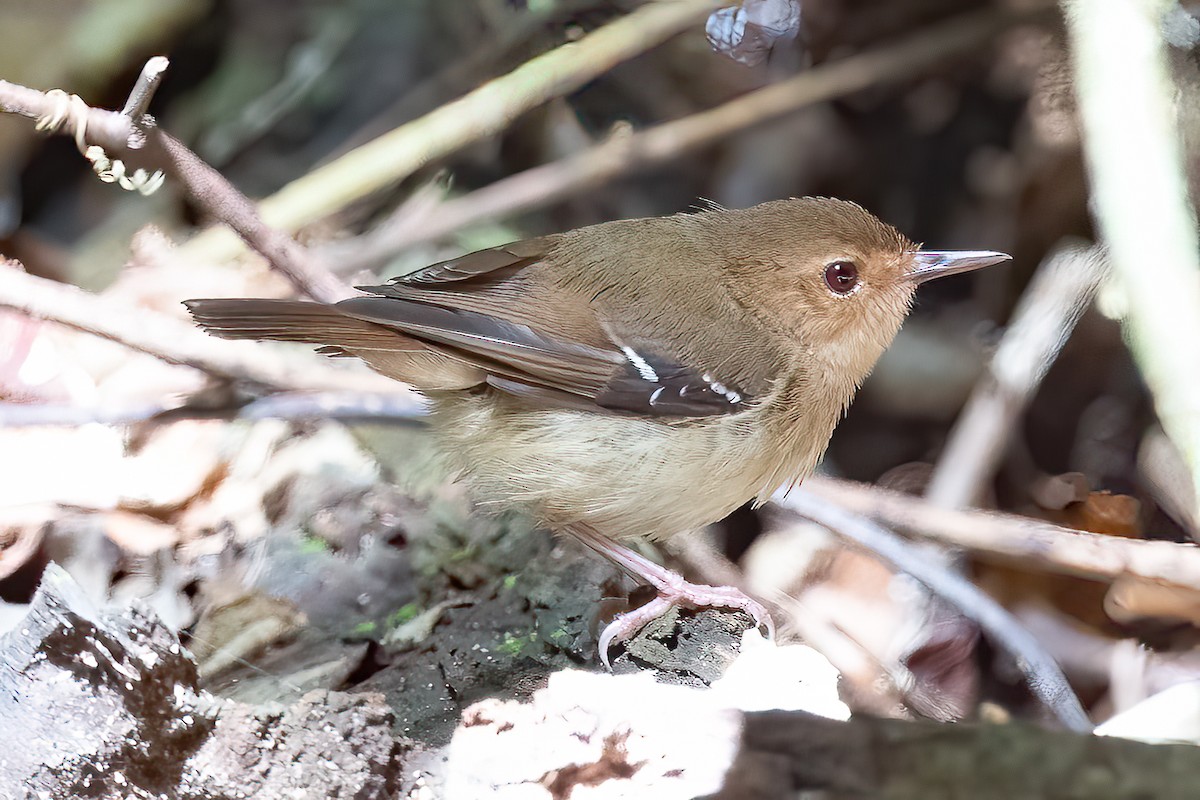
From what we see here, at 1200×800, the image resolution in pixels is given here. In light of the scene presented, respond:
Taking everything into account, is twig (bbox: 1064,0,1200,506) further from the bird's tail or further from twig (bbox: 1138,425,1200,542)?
the bird's tail

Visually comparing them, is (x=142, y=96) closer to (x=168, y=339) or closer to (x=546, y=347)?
(x=168, y=339)

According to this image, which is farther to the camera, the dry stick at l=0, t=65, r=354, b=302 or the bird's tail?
the dry stick at l=0, t=65, r=354, b=302

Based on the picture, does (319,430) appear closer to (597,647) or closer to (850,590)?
(597,647)

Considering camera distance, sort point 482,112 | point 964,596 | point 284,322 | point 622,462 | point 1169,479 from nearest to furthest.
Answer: point 284,322 → point 622,462 → point 964,596 → point 1169,479 → point 482,112

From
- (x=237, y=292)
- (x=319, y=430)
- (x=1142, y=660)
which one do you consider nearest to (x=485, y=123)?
(x=237, y=292)

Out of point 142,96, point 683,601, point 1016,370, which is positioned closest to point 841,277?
point 683,601

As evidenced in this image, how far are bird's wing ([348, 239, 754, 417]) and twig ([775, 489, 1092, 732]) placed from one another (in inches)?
24.0

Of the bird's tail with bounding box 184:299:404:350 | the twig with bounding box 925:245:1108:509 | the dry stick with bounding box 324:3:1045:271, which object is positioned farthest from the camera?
the dry stick with bounding box 324:3:1045:271

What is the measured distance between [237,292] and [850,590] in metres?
1.75

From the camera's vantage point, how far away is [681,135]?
3.11 meters

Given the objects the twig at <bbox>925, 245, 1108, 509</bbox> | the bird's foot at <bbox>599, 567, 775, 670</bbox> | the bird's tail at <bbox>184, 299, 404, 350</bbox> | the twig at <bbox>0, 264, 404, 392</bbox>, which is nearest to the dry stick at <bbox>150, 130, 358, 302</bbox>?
the twig at <bbox>0, 264, 404, 392</bbox>

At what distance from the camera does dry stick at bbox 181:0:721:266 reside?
2852 millimetres

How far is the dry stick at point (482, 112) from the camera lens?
2.85 metres

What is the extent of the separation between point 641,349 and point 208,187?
1213mm
